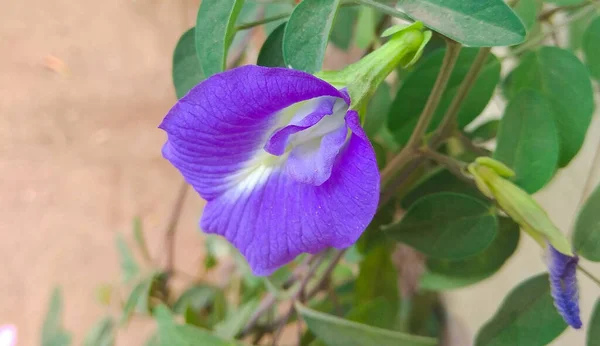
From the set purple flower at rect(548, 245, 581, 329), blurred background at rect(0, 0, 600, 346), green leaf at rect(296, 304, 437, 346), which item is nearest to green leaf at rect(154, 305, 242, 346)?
green leaf at rect(296, 304, 437, 346)

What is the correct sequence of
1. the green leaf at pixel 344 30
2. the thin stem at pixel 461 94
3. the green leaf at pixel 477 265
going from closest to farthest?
the thin stem at pixel 461 94, the green leaf at pixel 477 265, the green leaf at pixel 344 30

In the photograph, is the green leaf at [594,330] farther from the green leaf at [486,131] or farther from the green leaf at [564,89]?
the green leaf at [486,131]

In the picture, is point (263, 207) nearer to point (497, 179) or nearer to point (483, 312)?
point (497, 179)

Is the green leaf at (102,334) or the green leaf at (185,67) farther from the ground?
the green leaf at (185,67)

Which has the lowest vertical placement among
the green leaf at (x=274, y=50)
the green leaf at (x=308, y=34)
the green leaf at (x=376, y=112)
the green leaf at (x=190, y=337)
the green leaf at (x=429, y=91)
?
the green leaf at (x=190, y=337)

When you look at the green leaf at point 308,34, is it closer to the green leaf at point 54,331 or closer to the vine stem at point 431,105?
the vine stem at point 431,105

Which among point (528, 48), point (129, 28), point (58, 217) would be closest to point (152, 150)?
point (58, 217)

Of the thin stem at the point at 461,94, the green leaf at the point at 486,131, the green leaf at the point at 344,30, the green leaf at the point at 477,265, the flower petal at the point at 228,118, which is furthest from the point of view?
the green leaf at the point at 344,30

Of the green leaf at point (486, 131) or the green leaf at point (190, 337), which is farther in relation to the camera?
the green leaf at point (486, 131)

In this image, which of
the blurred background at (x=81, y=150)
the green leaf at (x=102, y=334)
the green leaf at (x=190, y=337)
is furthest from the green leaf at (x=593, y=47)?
the blurred background at (x=81, y=150)
